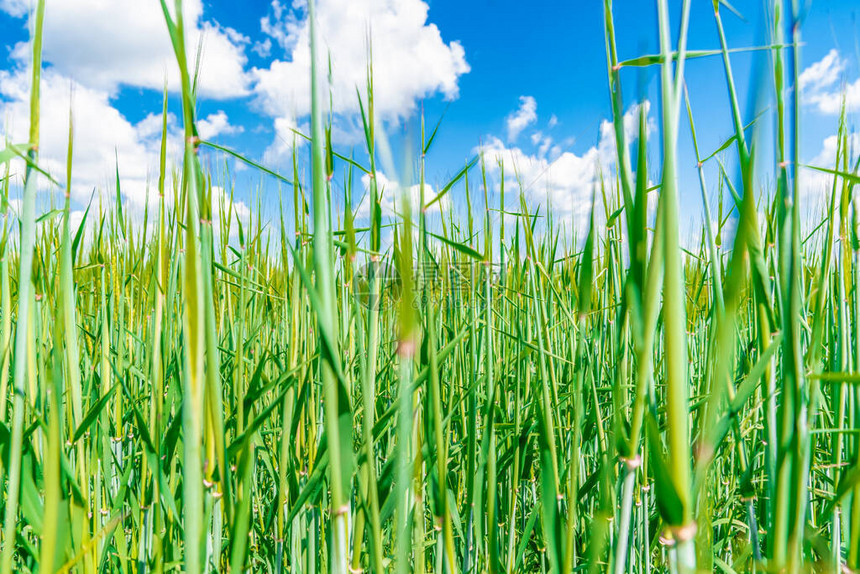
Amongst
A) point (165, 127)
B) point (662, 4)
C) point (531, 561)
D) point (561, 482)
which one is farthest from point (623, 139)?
point (531, 561)

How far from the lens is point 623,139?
37 cm

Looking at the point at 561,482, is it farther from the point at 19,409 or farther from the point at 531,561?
the point at 19,409

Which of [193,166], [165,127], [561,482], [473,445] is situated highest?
[165,127]

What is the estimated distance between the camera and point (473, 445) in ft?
1.87

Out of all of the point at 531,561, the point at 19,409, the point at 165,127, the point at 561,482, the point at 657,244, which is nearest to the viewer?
the point at 657,244

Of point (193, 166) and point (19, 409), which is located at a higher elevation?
point (193, 166)

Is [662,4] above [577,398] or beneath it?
above

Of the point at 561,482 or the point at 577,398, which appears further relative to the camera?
the point at 561,482

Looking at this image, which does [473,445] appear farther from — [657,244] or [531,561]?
[531,561]

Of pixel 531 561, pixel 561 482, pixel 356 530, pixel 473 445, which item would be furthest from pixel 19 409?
pixel 531 561

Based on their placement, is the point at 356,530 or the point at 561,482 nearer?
the point at 356,530

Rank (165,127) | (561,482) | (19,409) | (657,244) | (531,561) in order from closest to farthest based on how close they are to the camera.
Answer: (657,244) < (19,409) < (165,127) < (561,482) < (531,561)

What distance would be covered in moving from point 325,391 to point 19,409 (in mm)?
286

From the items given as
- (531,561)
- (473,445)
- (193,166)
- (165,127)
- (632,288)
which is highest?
(165,127)
